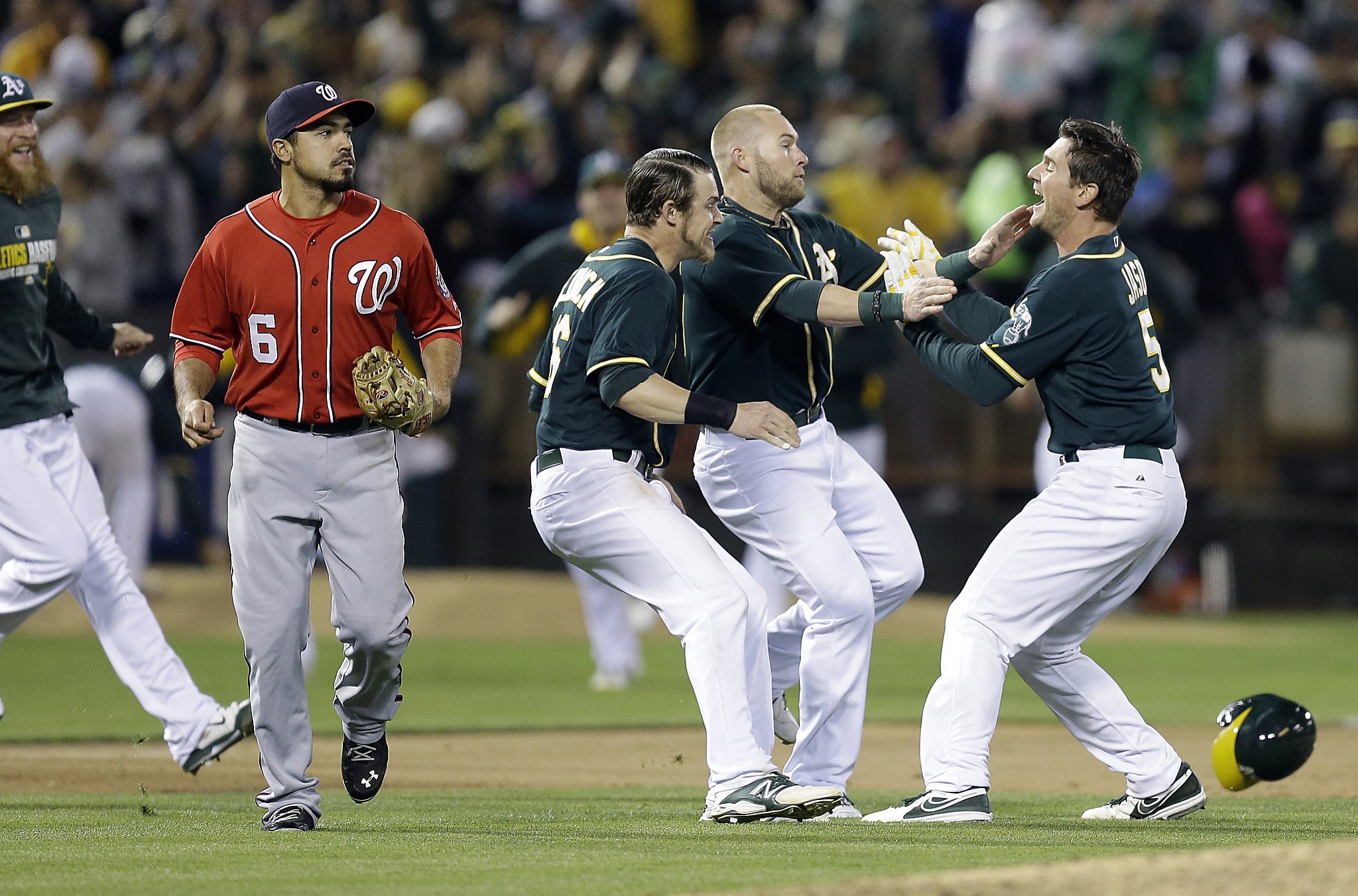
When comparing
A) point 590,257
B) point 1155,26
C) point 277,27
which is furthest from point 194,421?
point 1155,26

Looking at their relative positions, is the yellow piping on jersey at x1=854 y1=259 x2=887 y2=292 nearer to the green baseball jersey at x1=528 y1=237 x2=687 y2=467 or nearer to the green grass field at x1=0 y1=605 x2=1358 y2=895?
the green baseball jersey at x1=528 y1=237 x2=687 y2=467

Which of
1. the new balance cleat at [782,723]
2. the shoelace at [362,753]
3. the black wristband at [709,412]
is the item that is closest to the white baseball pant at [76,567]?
the shoelace at [362,753]

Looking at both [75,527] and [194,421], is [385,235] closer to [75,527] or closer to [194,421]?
[194,421]

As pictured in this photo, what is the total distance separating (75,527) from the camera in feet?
23.9

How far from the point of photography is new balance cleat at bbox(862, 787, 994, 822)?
6.19 meters

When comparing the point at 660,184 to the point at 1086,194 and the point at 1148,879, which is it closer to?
the point at 1086,194

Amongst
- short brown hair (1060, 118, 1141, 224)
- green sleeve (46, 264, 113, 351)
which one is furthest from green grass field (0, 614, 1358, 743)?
short brown hair (1060, 118, 1141, 224)

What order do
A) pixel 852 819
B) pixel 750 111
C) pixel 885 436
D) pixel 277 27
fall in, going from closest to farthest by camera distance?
pixel 852 819 → pixel 750 111 → pixel 885 436 → pixel 277 27

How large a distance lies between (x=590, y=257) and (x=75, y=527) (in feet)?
7.82

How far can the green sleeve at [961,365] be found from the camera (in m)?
6.21

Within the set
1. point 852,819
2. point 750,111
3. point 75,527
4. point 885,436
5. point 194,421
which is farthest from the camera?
point 885,436

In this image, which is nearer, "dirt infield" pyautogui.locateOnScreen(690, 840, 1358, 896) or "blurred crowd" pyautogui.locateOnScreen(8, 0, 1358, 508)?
"dirt infield" pyautogui.locateOnScreen(690, 840, 1358, 896)

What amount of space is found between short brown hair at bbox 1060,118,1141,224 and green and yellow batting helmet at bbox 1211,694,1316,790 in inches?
73.3

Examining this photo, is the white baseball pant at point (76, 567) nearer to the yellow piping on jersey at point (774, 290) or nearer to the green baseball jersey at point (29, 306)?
the green baseball jersey at point (29, 306)
